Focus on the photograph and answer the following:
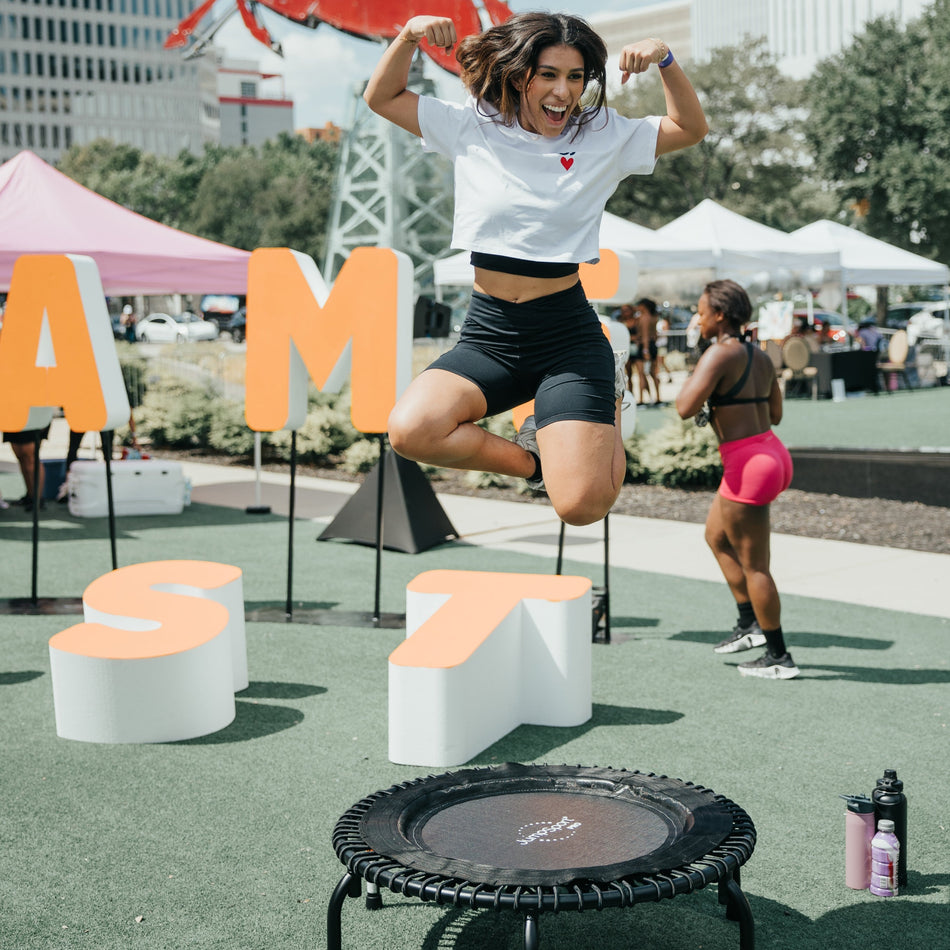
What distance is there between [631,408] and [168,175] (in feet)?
292

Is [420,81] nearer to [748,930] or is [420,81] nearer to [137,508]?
[137,508]

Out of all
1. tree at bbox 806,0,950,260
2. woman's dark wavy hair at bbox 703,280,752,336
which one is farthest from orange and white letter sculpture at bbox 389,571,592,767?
tree at bbox 806,0,950,260

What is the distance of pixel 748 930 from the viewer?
3.06m

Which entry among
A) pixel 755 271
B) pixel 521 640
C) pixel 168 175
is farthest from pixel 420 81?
pixel 168 175

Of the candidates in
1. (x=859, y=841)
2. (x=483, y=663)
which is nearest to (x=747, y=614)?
(x=483, y=663)

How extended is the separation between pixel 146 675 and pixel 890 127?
42.9 meters

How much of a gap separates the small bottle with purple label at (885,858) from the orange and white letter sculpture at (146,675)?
118 inches

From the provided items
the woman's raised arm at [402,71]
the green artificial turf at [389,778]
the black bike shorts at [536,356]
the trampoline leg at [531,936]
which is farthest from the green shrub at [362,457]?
the trampoline leg at [531,936]

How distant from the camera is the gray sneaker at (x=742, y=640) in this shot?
270 inches

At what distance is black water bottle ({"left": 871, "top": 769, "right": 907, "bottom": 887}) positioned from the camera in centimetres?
368

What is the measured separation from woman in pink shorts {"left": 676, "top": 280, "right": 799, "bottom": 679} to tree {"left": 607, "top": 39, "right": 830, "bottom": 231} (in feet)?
163

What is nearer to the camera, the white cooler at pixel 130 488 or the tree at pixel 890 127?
the white cooler at pixel 130 488

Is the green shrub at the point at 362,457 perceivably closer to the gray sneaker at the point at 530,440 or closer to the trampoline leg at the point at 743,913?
the gray sneaker at the point at 530,440

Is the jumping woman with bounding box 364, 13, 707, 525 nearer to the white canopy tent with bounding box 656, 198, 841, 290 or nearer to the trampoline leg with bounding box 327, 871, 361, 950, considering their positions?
the trampoline leg with bounding box 327, 871, 361, 950
